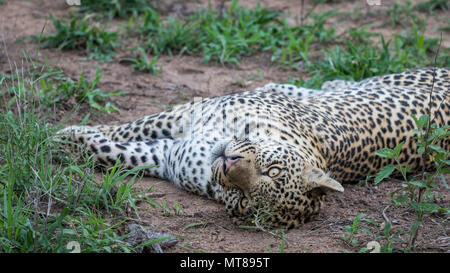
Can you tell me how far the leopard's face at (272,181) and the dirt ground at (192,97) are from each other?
0.20 m

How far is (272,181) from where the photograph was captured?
181 inches

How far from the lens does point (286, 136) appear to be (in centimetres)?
524

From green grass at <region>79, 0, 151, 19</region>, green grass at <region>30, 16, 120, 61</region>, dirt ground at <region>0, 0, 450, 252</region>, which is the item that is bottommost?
dirt ground at <region>0, 0, 450, 252</region>

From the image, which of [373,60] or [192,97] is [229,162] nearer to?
[192,97]

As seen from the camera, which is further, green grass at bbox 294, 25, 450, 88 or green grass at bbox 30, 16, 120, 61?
green grass at bbox 30, 16, 120, 61

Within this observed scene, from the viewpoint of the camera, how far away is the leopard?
4664 mm

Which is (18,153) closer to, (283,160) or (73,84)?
(283,160)

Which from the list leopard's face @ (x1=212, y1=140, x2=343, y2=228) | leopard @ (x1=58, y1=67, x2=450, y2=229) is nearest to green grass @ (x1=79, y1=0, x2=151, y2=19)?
leopard @ (x1=58, y1=67, x2=450, y2=229)

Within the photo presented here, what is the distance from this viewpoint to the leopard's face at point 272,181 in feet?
15.0

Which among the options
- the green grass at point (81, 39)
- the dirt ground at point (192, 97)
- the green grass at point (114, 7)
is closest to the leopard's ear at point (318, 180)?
the dirt ground at point (192, 97)

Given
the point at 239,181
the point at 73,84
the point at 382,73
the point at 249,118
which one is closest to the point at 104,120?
the point at 73,84

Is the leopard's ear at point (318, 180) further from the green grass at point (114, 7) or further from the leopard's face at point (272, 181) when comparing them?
the green grass at point (114, 7)

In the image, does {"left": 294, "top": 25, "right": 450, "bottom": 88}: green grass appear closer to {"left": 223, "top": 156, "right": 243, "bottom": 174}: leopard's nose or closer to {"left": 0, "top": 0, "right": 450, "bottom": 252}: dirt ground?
{"left": 0, "top": 0, "right": 450, "bottom": 252}: dirt ground

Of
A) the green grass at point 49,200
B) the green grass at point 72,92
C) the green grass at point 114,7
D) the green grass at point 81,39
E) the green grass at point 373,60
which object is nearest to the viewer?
the green grass at point 49,200
